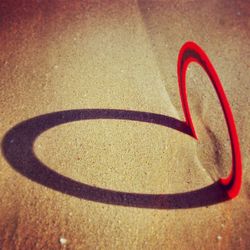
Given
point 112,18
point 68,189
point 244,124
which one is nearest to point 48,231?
point 68,189

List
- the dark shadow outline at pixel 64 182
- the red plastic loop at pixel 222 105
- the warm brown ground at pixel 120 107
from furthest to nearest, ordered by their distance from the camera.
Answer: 1. the dark shadow outline at pixel 64 182
2. the warm brown ground at pixel 120 107
3. the red plastic loop at pixel 222 105

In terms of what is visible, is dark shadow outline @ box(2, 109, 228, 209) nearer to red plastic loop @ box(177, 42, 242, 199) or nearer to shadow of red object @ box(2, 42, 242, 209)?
shadow of red object @ box(2, 42, 242, 209)

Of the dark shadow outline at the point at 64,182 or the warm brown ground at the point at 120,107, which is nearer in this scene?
the warm brown ground at the point at 120,107

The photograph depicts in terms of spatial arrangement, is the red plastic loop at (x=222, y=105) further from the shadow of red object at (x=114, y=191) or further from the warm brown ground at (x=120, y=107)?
the warm brown ground at (x=120, y=107)

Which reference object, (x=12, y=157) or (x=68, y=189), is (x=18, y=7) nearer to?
(x=12, y=157)

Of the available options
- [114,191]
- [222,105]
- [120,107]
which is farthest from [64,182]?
[222,105]

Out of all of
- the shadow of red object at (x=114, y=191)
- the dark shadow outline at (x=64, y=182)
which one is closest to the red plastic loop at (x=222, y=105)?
the shadow of red object at (x=114, y=191)

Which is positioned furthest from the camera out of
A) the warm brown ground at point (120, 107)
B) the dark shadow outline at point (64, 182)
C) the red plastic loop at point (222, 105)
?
the dark shadow outline at point (64, 182)
